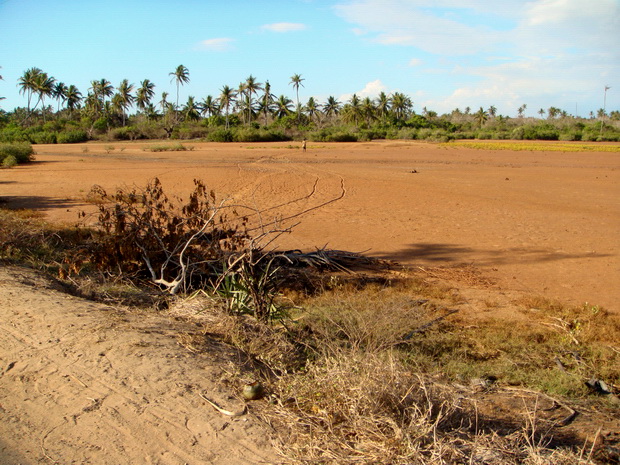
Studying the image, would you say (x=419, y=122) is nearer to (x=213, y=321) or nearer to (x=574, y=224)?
(x=574, y=224)

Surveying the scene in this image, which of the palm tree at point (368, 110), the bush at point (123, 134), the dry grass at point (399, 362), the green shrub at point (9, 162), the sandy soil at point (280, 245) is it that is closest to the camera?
the dry grass at point (399, 362)

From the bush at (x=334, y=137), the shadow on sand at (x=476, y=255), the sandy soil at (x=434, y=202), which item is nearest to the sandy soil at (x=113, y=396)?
the sandy soil at (x=434, y=202)

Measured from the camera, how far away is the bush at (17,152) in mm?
28844

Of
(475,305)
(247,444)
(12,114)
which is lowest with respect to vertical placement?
(475,305)

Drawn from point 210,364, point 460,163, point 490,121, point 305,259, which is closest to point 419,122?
point 490,121

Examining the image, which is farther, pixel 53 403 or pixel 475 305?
pixel 475 305

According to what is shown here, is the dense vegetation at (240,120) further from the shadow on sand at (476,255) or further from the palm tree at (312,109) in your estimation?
the shadow on sand at (476,255)

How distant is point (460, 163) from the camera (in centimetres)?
3000

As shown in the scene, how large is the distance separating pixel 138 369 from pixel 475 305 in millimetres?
5502

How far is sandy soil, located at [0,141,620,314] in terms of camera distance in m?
10.6

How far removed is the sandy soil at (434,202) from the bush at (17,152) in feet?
4.56

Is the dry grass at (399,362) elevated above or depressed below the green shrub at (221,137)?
below

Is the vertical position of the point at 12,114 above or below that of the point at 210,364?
above

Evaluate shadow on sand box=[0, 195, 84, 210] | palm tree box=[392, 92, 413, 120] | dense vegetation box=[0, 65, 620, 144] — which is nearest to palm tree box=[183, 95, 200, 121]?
dense vegetation box=[0, 65, 620, 144]
